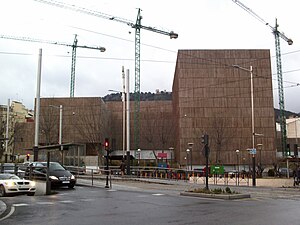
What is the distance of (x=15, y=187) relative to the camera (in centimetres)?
2120

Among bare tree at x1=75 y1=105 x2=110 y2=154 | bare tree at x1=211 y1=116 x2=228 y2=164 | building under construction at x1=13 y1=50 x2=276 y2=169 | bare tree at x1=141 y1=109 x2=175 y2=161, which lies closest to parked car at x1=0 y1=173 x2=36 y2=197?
bare tree at x1=75 y1=105 x2=110 y2=154

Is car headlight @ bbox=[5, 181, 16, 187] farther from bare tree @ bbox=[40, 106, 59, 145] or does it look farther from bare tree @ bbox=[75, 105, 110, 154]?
bare tree @ bbox=[40, 106, 59, 145]

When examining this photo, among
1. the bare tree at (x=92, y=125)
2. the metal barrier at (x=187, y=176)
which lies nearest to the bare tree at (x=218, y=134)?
the bare tree at (x=92, y=125)

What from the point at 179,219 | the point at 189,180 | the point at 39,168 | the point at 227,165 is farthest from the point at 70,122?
the point at 179,219

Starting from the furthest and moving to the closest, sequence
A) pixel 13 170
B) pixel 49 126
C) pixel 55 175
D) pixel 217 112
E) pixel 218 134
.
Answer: pixel 217 112, pixel 49 126, pixel 218 134, pixel 13 170, pixel 55 175

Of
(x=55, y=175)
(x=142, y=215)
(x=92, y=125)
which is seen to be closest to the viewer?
(x=142, y=215)

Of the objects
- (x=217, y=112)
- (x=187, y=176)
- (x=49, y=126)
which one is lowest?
(x=187, y=176)

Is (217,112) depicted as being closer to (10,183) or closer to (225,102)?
(225,102)

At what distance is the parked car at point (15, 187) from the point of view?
69.4 feet

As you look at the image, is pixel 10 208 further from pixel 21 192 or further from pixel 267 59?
pixel 267 59

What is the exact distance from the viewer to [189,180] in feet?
124

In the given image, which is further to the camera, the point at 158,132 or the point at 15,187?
the point at 158,132

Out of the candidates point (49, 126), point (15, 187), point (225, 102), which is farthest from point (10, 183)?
point (225, 102)

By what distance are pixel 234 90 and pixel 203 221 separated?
63.5 metres
